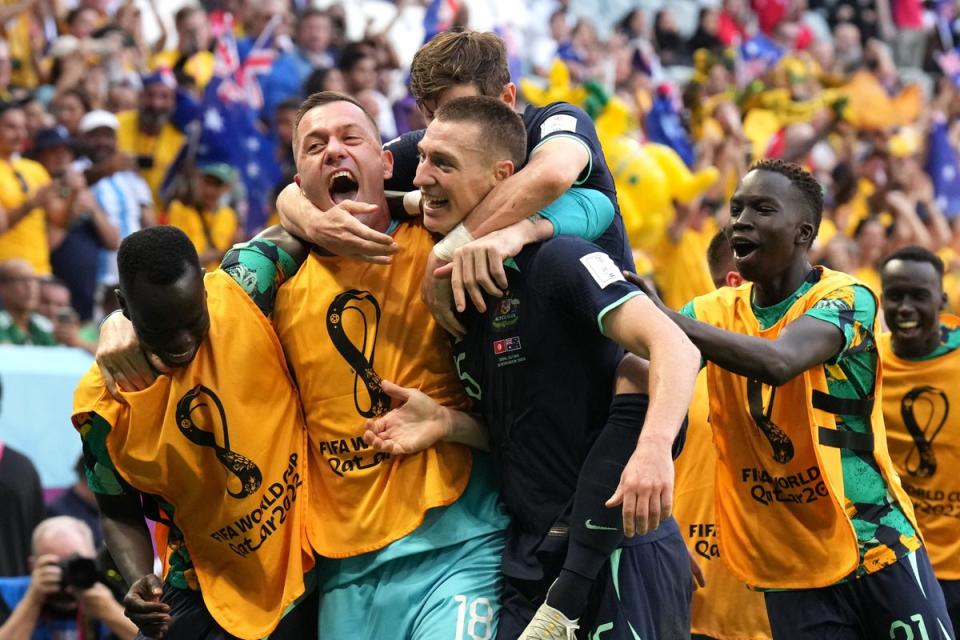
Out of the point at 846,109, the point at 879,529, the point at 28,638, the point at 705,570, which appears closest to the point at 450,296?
the point at 879,529

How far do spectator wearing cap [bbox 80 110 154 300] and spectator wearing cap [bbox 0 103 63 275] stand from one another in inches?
18.0

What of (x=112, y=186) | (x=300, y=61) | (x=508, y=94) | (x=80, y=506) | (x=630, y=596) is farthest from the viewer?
(x=300, y=61)

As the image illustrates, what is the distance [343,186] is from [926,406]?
10.3 ft

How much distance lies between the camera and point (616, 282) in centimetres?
379

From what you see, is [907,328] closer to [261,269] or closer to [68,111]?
[261,269]

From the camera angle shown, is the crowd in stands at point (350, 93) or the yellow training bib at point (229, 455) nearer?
the yellow training bib at point (229, 455)

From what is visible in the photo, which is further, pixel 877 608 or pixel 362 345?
pixel 877 608

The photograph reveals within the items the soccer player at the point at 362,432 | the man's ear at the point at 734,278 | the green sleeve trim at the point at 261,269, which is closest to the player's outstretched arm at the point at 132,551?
the soccer player at the point at 362,432

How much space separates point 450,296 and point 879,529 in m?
1.72

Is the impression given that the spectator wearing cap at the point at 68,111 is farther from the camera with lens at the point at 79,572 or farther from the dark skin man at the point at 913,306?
the dark skin man at the point at 913,306

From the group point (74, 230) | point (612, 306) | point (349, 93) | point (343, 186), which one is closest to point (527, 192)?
point (612, 306)

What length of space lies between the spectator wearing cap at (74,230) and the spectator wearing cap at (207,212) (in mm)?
640

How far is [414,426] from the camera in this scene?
161 inches

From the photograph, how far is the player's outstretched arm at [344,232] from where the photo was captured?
161 inches
